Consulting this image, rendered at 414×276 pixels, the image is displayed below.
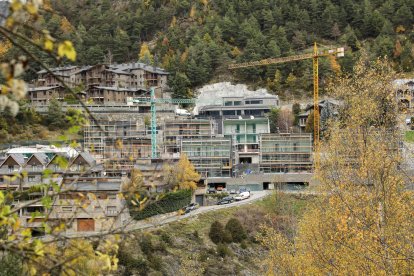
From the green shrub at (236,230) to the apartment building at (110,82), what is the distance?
27749 millimetres

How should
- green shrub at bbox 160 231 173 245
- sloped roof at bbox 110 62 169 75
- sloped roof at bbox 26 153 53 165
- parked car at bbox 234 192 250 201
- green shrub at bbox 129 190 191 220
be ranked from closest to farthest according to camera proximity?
green shrub at bbox 160 231 173 245, green shrub at bbox 129 190 191 220, sloped roof at bbox 26 153 53 165, parked car at bbox 234 192 250 201, sloped roof at bbox 110 62 169 75

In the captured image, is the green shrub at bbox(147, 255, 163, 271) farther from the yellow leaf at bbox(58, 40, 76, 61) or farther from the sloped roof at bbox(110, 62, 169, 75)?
the sloped roof at bbox(110, 62, 169, 75)

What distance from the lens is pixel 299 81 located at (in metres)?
60.1

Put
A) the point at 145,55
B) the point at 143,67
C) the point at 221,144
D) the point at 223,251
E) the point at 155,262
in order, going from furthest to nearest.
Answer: the point at 145,55
the point at 143,67
the point at 221,144
the point at 223,251
the point at 155,262

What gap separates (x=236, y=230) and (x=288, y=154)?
1349 centimetres

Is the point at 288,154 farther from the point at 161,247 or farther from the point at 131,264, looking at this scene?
the point at 131,264

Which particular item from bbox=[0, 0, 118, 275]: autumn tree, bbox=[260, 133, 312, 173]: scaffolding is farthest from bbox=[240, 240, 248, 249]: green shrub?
bbox=[0, 0, 118, 275]: autumn tree

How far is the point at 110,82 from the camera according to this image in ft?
209

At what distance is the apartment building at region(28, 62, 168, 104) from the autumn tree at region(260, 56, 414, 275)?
4650cm

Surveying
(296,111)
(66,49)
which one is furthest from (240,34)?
(66,49)

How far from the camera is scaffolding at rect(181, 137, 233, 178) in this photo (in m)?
45.2

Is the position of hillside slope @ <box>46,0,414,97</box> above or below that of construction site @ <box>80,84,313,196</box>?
above

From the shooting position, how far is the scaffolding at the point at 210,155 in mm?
45156

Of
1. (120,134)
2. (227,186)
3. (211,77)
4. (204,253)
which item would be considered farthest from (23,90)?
(211,77)
